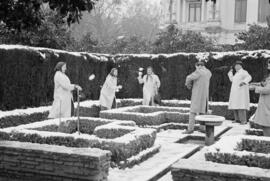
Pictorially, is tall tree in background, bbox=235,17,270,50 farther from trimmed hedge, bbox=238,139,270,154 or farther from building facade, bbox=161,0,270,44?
building facade, bbox=161,0,270,44

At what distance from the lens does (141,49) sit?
85.1 ft

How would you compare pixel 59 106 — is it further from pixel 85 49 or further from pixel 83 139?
pixel 85 49

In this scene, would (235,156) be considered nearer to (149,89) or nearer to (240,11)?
(149,89)

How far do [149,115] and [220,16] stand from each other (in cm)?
2858

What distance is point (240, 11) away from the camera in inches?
1547

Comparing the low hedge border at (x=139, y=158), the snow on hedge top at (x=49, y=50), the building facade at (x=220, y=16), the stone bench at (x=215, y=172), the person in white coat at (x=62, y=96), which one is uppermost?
the building facade at (x=220, y=16)

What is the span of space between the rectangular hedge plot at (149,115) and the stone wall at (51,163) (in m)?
5.63

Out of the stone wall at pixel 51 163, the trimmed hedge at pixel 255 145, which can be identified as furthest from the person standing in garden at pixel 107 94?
the trimmed hedge at pixel 255 145

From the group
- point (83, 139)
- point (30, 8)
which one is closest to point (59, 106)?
point (83, 139)

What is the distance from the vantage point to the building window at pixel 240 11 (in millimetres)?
39000

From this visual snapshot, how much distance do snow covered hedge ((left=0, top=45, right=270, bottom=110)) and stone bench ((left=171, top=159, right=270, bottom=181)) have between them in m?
8.55

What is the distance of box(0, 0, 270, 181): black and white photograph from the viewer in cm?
590

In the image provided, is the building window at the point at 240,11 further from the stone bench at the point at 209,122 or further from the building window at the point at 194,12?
the stone bench at the point at 209,122

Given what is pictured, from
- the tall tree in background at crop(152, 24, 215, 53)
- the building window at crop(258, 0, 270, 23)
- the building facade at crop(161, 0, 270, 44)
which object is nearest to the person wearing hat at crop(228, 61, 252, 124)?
the tall tree in background at crop(152, 24, 215, 53)
